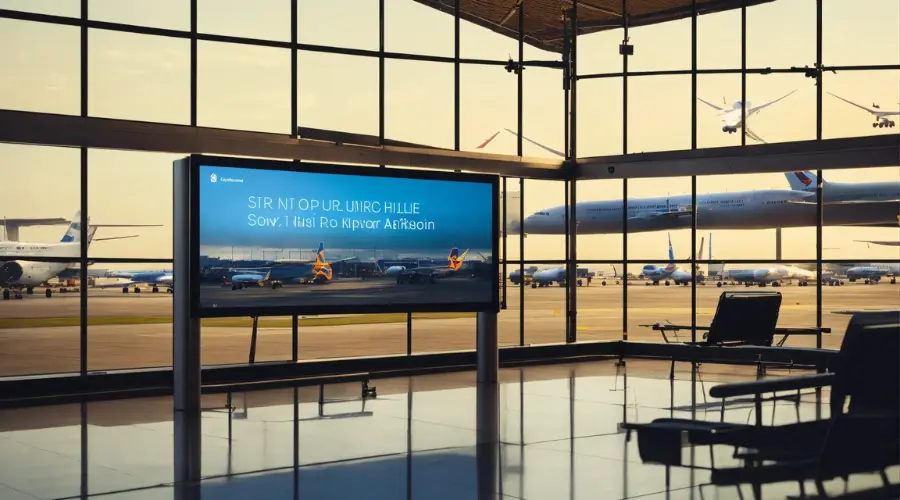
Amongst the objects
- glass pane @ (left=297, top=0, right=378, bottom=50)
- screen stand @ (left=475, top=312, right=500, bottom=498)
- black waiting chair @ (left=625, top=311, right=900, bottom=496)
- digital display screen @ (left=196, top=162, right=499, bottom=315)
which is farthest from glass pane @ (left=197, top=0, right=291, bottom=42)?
black waiting chair @ (left=625, top=311, right=900, bottom=496)

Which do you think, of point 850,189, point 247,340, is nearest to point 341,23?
point 850,189

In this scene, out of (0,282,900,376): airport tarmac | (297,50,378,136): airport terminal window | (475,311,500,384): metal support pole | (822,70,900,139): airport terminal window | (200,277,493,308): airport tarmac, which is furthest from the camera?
(0,282,900,376): airport tarmac

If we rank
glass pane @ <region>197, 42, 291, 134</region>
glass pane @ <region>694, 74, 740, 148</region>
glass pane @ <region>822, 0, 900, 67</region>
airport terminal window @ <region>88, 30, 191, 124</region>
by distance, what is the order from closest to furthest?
1. glass pane @ <region>822, 0, 900, 67</region>
2. glass pane @ <region>694, 74, 740, 148</region>
3. glass pane @ <region>197, 42, 291, 134</region>
4. airport terminal window @ <region>88, 30, 191, 124</region>

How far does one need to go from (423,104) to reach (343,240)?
661 cm

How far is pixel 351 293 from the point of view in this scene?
12.5m

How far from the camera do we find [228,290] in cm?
1144

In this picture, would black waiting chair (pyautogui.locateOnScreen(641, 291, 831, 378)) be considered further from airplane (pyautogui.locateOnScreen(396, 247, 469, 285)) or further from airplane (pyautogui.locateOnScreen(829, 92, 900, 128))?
airplane (pyautogui.locateOnScreen(829, 92, 900, 128))

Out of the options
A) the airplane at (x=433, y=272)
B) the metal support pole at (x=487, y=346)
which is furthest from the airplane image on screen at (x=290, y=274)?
the metal support pole at (x=487, y=346)

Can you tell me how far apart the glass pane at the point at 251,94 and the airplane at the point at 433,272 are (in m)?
3.83

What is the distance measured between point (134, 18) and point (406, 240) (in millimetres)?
5739

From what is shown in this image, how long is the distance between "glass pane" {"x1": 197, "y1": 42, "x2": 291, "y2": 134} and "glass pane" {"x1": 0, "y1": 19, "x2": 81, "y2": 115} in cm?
355

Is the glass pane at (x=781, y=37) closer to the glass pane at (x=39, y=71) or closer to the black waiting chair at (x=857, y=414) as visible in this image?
the black waiting chair at (x=857, y=414)

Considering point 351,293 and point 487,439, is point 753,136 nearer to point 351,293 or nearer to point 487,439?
point 351,293

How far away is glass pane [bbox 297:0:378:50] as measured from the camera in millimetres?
16427
